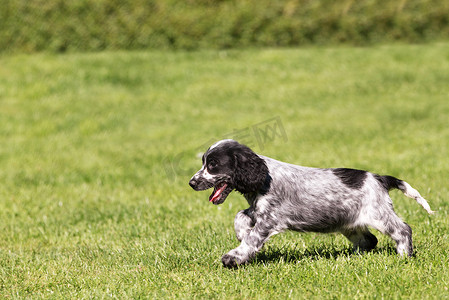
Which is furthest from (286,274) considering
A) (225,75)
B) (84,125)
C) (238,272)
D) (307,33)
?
(307,33)

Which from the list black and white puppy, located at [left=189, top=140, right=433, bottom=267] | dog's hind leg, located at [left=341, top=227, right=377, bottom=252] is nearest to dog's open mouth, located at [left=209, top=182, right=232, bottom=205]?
black and white puppy, located at [left=189, top=140, right=433, bottom=267]

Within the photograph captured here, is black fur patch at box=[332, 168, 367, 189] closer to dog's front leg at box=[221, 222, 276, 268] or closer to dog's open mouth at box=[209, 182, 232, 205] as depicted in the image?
dog's front leg at box=[221, 222, 276, 268]

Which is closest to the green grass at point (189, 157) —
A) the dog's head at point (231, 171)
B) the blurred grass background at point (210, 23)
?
the dog's head at point (231, 171)

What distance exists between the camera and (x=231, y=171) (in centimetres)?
499

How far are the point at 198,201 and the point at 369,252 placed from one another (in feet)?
11.8

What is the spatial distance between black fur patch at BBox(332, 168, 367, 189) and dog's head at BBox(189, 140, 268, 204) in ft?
2.33

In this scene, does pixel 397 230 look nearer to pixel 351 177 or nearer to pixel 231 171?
pixel 351 177

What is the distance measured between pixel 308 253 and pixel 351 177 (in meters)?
0.92

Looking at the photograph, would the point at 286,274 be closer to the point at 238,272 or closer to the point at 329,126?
the point at 238,272

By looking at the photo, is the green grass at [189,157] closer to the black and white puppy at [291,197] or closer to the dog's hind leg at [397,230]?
the dog's hind leg at [397,230]

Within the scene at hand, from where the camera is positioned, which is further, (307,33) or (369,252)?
(307,33)

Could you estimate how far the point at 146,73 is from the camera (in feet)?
57.4

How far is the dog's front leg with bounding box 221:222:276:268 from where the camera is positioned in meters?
4.97

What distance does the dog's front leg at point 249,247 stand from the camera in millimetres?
4972
